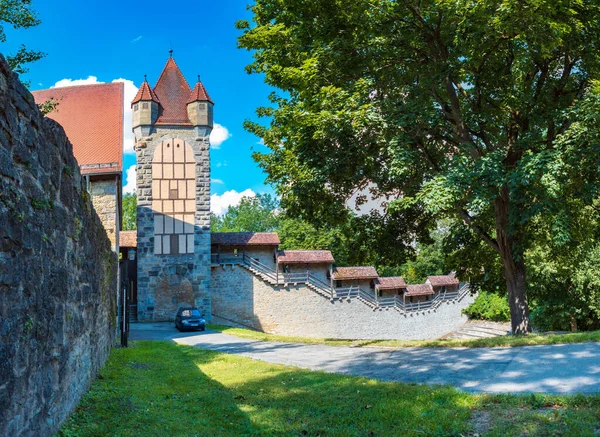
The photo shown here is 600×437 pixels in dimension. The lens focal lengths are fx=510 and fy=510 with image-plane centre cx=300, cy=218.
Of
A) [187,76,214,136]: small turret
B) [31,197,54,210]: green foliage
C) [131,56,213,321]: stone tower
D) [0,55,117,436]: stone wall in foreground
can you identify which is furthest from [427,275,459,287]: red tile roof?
[31,197,54,210]: green foliage

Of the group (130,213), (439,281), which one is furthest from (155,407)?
(130,213)

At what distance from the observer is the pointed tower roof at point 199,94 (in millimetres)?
30156

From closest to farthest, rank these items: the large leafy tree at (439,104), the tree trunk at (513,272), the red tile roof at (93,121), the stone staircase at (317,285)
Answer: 1. the large leafy tree at (439,104)
2. the tree trunk at (513,272)
3. the red tile roof at (93,121)
4. the stone staircase at (317,285)

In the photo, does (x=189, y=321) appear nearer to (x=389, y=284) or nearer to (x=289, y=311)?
(x=289, y=311)

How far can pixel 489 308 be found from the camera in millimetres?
39781

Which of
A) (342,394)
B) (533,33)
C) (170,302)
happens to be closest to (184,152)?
(170,302)

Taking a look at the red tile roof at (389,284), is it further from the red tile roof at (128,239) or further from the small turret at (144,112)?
the small turret at (144,112)

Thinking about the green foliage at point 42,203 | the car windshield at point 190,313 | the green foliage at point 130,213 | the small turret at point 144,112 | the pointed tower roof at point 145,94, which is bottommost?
the car windshield at point 190,313

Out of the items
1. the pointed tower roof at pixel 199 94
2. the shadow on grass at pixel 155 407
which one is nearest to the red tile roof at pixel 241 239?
the pointed tower roof at pixel 199 94

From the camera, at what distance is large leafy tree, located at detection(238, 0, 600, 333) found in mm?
10266

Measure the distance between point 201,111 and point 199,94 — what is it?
1.13 meters

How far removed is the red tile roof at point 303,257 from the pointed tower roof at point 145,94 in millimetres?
12180

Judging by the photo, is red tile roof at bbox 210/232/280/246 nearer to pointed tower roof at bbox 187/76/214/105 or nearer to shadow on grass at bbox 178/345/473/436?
pointed tower roof at bbox 187/76/214/105

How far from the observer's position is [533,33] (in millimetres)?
9641
